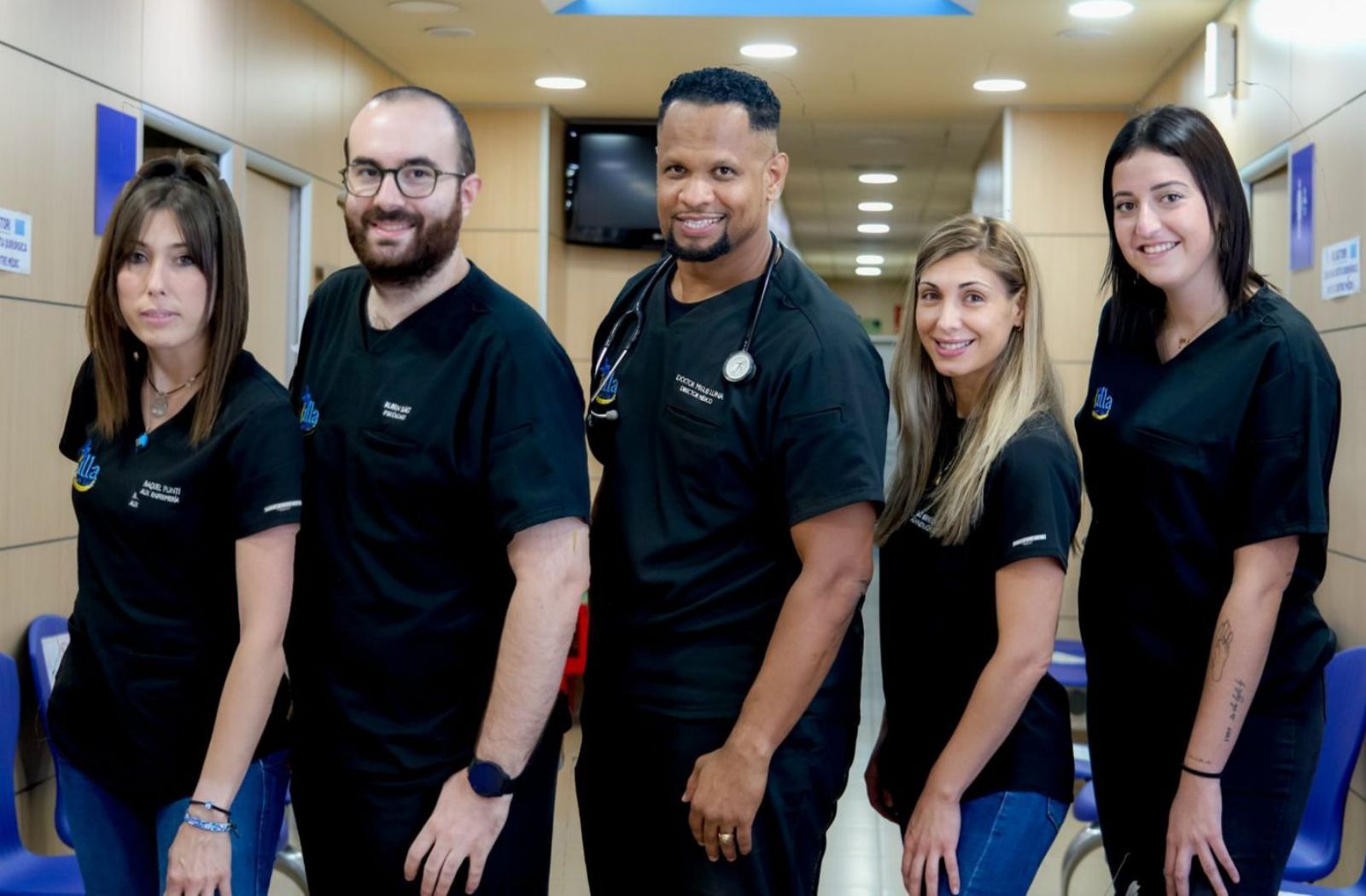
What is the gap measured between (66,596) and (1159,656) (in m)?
3.20

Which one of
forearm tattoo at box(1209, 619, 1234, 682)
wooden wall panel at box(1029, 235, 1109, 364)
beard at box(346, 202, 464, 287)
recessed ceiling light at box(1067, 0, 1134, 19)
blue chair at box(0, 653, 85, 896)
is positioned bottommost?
blue chair at box(0, 653, 85, 896)

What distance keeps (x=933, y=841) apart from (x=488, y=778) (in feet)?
2.15

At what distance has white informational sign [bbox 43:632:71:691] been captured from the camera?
154 inches

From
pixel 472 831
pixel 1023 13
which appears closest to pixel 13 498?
pixel 472 831

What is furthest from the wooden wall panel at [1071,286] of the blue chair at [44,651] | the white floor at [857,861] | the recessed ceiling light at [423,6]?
the blue chair at [44,651]

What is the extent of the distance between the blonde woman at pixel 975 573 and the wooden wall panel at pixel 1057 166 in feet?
19.7

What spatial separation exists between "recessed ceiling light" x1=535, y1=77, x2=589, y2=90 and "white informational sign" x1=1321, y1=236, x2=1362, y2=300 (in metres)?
4.17

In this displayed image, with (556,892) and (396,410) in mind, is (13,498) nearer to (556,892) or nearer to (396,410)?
(556,892)

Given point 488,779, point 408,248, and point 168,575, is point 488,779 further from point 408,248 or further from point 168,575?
point 408,248

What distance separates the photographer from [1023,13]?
5996 millimetres

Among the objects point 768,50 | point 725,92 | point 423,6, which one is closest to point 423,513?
point 725,92

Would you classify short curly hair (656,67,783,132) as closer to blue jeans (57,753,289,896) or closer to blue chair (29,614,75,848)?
blue jeans (57,753,289,896)

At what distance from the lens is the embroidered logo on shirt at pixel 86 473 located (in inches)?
82.4

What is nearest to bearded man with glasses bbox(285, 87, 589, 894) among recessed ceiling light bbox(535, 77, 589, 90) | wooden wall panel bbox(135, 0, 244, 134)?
wooden wall panel bbox(135, 0, 244, 134)
